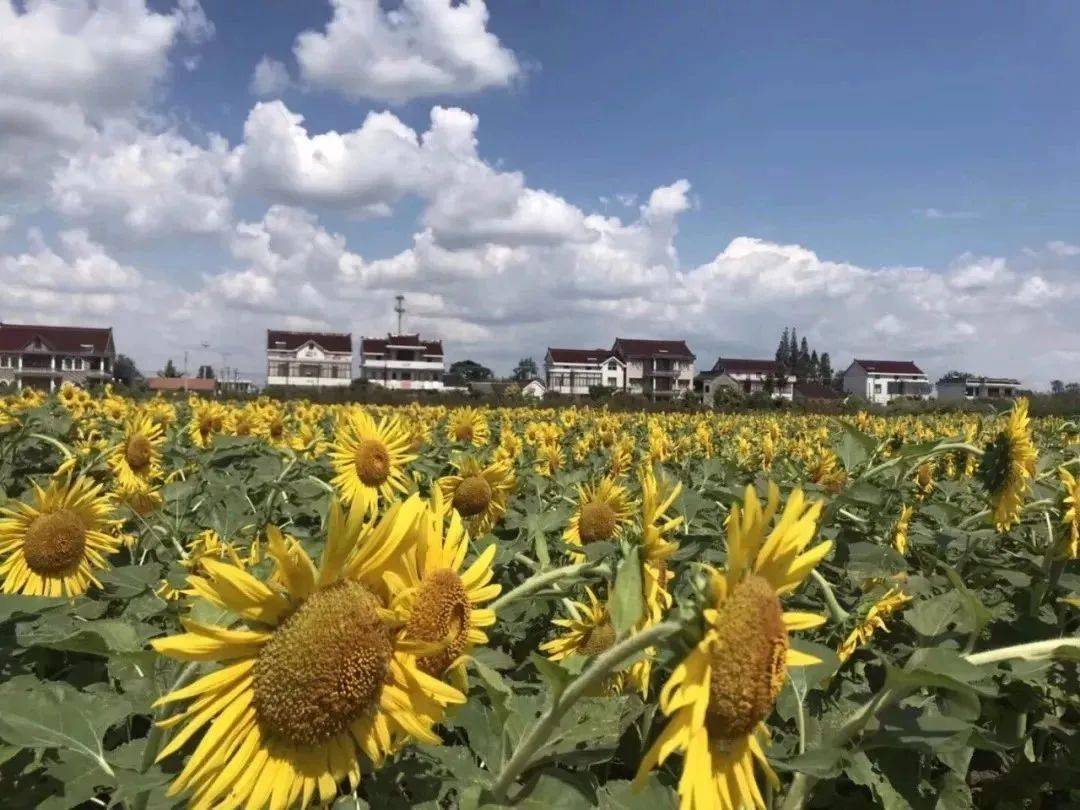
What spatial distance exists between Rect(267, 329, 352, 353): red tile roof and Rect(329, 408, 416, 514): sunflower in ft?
292

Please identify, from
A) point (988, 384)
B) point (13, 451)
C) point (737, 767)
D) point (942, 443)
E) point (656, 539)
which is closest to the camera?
point (737, 767)

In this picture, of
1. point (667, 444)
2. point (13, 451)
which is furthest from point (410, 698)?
point (667, 444)

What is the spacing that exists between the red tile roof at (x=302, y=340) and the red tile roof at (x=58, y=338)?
17.6 m

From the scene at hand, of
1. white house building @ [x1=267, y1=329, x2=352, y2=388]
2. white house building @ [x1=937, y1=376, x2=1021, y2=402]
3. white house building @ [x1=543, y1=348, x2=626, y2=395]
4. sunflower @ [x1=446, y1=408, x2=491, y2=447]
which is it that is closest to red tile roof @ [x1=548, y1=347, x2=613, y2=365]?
white house building @ [x1=543, y1=348, x2=626, y2=395]

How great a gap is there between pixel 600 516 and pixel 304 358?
295 ft

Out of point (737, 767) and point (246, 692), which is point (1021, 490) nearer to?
point (737, 767)

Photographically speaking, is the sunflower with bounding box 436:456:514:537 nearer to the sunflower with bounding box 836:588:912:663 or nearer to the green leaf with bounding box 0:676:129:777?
the sunflower with bounding box 836:588:912:663

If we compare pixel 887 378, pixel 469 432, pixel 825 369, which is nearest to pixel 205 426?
pixel 469 432

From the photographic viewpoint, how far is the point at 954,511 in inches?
128

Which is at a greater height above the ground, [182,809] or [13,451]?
[13,451]

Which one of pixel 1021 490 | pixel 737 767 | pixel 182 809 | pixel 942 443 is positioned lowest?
pixel 182 809

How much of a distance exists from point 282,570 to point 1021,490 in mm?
2952

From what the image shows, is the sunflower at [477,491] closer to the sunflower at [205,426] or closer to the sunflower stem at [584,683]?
the sunflower stem at [584,683]

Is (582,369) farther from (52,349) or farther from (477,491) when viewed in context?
(477,491)
